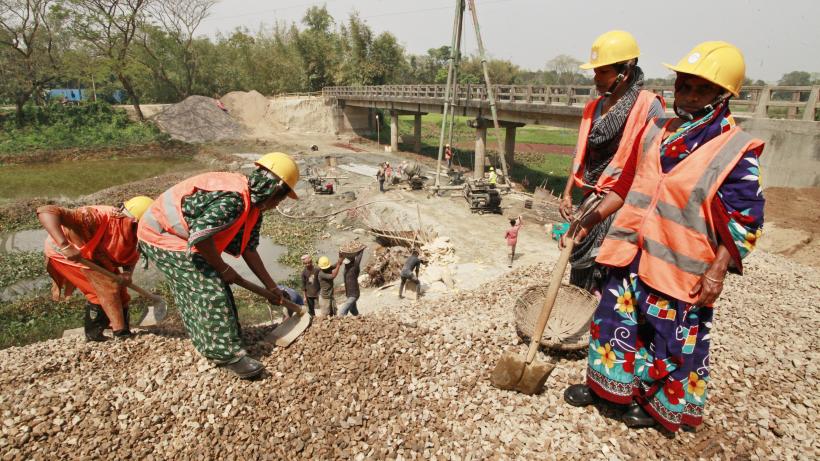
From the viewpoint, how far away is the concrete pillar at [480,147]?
18.8 m

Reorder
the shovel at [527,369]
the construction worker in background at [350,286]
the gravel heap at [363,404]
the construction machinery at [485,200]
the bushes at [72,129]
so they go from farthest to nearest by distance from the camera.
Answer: the bushes at [72,129] → the construction machinery at [485,200] → the construction worker in background at [350,286] → the shovel at [527,369] → the gravel heap at [363,404]

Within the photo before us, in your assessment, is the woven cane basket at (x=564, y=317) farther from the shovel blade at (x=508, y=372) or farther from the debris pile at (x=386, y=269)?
the debris pile at (x=386, y=269)

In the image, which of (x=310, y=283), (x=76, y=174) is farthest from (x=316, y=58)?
(x=310, y=283)

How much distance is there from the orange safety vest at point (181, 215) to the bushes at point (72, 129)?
1225 inches

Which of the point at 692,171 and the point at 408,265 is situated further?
the point at 408,265

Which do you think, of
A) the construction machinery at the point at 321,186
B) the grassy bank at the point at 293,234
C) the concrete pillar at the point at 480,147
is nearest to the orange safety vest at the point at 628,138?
the grassy bank at the point at 293,234

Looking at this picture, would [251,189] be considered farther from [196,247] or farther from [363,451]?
[363,451]

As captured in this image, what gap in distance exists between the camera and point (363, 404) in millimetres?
2693

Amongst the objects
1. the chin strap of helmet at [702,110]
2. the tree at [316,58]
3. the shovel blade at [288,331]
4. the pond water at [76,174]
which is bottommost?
the pond water at [76,174]

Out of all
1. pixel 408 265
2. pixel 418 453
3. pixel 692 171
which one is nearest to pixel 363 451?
pixel 418 453

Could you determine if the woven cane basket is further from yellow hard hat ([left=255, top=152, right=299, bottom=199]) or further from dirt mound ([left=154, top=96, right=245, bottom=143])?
dirt mound ([left=154, top=96, right=245, bottom=143])

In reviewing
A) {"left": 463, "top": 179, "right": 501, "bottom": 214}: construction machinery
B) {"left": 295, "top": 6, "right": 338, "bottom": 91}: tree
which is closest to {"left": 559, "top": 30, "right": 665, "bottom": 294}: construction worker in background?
{"left": 463, "top": 179, "right": 501, "bottom": 214}: construction machinery

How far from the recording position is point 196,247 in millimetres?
2588

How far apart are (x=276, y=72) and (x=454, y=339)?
168ft
